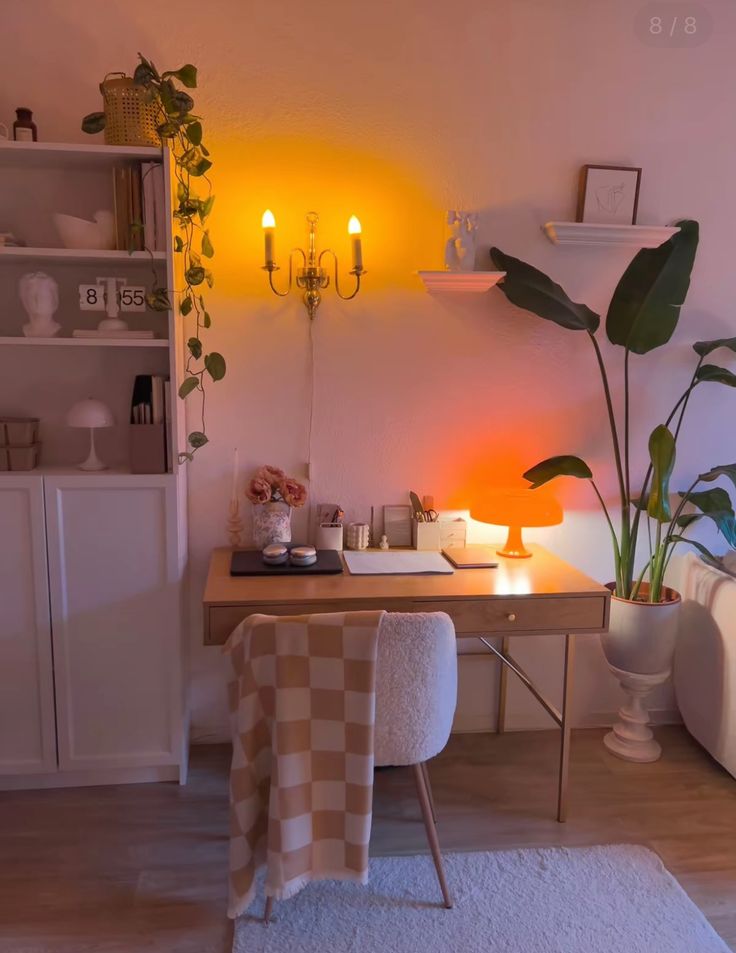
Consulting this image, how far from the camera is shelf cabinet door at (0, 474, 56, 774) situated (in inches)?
85.8

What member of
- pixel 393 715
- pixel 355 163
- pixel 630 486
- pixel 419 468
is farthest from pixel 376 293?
pixel 393 715

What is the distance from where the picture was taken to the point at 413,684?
1.72 m

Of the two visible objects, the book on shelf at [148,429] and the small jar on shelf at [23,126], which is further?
the book on shelf at [148,429]

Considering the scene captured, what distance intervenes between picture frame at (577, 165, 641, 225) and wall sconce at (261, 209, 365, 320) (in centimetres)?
79

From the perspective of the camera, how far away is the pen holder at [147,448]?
2213mm

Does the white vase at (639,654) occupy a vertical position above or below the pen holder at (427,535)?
below

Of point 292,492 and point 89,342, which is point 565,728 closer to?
point 292,492

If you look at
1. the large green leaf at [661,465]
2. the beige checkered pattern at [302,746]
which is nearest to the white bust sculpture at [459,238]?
the large green leaf at [661,465]

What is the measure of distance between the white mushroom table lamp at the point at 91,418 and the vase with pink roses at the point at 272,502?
0.48m

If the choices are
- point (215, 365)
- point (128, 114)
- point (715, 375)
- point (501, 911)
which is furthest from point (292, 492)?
point (715, 375)

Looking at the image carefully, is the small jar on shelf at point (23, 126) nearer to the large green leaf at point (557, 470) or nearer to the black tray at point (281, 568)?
the black tray at point (281, 568)

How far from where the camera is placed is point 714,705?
8.25 ft

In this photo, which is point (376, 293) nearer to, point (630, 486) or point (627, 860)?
point (630, 486)

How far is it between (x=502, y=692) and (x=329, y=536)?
0.89m
